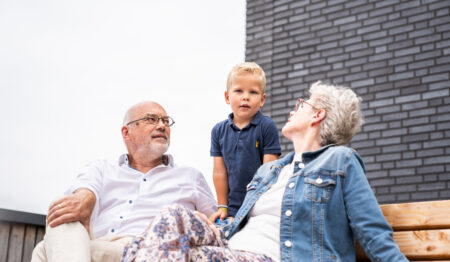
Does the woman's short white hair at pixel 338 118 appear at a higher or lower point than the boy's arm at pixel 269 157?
higher

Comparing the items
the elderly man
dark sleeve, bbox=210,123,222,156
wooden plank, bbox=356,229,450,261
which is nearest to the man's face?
the elderly man

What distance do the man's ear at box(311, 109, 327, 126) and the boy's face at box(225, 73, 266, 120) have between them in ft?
2.49

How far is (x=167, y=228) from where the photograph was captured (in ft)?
6.20

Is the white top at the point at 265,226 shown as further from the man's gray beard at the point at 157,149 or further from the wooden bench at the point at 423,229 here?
the man's gray beard at the point at 157,149

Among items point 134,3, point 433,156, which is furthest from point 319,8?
point 134,3

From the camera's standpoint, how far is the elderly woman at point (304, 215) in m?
1.95

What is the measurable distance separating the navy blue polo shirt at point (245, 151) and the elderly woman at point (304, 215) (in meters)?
0.54

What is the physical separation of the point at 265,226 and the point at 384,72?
4236mm

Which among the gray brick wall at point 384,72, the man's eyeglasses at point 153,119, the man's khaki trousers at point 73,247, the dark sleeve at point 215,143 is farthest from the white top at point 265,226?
the gray brick wall at point 384,72

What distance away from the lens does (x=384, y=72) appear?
618 cm

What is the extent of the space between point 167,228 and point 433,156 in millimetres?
4444

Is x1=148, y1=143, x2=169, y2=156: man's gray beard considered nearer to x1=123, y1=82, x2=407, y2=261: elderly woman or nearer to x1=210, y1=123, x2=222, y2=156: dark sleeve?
x1=210, y1=123, x2=222, y2=156: dark sleeve

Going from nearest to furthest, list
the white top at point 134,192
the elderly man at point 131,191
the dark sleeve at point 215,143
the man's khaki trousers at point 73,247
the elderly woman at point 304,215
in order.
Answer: the elderly woman at point 304,215, the man's khaki trousers at point 73,247, the elderly man at point 131,191, the white top at point 134,192, the dark sleeve at point 215,143

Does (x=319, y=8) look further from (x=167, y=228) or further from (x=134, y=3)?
(x=167, y=228)
